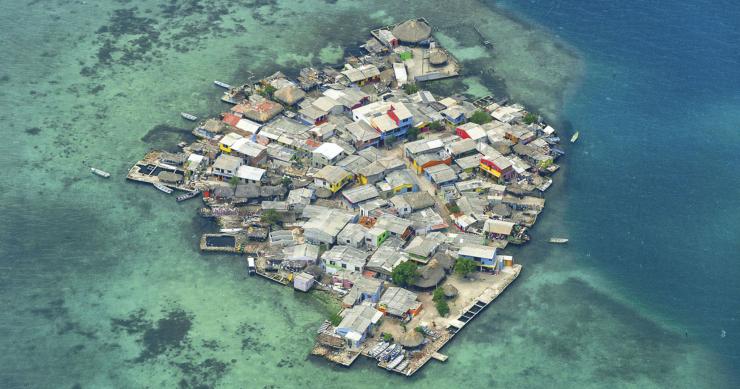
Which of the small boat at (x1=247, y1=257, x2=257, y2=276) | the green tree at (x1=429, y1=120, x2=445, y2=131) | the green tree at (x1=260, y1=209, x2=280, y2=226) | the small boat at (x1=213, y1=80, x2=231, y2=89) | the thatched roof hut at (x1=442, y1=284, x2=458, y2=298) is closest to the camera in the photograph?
the thatched roof hut at (x1=442, y1=284, x2=458, y2=298)

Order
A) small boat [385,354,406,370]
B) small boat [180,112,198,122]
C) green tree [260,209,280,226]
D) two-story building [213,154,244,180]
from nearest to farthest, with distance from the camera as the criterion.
A: small boat [385,354,406,370] < green tree [260,209,280,226] < two-story building [213,154,244,180] < small boat [180,112,198,122]

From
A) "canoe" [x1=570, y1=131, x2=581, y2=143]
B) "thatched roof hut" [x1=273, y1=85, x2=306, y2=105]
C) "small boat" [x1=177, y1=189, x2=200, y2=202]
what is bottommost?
"small boat" [x1=177, y1=189, x2=200, y2=202]

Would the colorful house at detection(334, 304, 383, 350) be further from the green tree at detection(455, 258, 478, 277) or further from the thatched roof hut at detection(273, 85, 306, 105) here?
the thatched roof hut at detection(273, 85, 306, 105)

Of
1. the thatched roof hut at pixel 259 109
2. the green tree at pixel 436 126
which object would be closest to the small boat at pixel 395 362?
the green tree at pixel 436 126

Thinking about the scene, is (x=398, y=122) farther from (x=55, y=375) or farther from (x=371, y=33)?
(x=55, y=375)

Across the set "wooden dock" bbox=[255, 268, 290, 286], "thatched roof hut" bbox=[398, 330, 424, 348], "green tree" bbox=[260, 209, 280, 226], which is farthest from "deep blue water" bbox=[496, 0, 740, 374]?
"green tree" bbox=[260, 209, 280, 226]

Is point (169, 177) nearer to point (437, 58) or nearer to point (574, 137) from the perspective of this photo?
point (437, 58)
